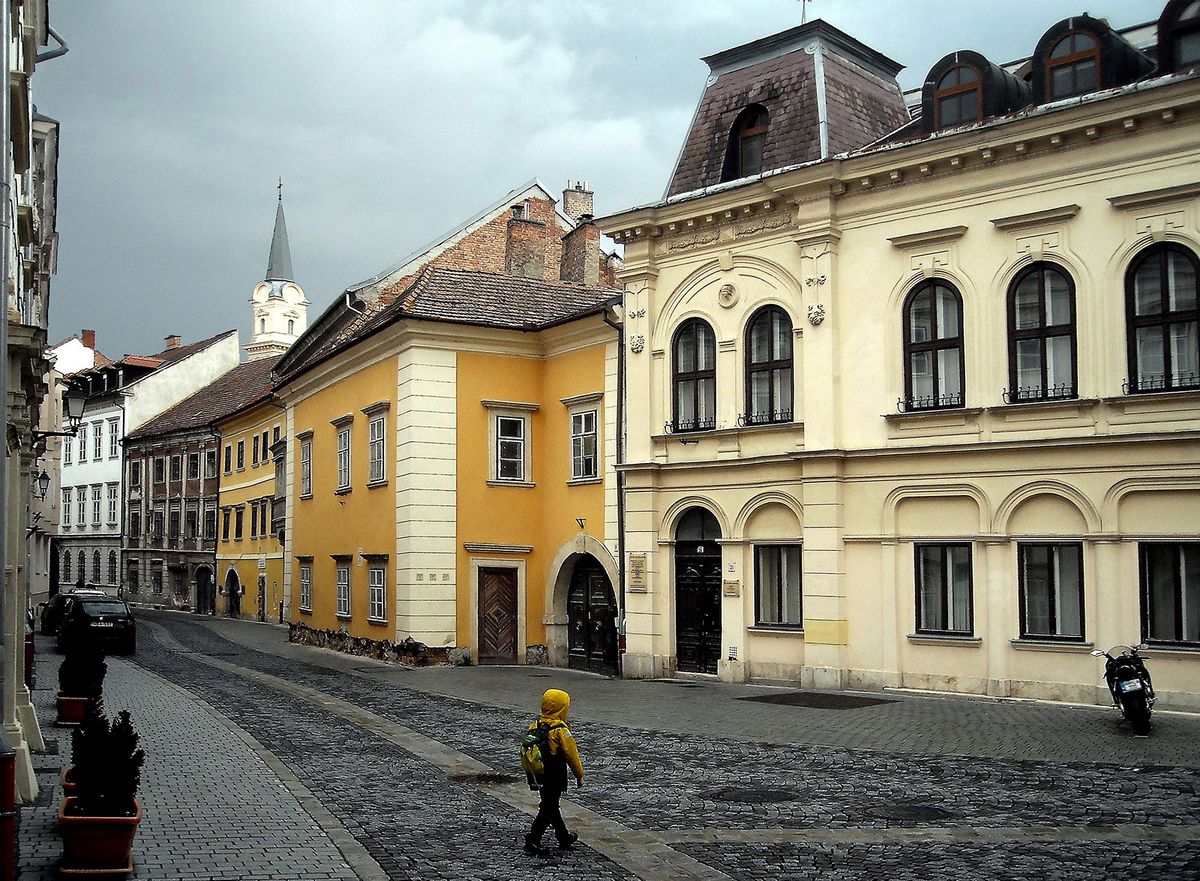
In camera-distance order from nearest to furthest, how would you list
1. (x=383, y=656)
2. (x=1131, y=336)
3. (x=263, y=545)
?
(x=1131, y=336) → (x=383, y=656) → (x=263, y=545)

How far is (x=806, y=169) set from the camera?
2173cm

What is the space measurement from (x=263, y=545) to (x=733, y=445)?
104 feet

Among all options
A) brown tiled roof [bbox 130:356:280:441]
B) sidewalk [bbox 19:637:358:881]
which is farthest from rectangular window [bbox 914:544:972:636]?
brown tiled roof [bbox 130:356:280:441]

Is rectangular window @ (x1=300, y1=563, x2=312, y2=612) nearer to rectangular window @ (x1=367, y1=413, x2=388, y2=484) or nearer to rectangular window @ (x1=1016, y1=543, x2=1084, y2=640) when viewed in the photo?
rectangular window @ (x1=367, y1=413, x2=388, y2=484)

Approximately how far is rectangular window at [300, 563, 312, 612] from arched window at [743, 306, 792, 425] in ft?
59.4

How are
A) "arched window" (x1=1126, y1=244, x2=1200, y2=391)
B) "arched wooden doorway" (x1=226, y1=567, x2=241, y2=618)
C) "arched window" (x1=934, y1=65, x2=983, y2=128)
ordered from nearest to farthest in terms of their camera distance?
"arched window" (x1=1126, y1=244, x2=1200, y2=391)
"arched window" (x1=934, y1=65, x2=983, y2=128)
"arched wooden doorway" (x1=226, y1=567, x2=241, y2=618)

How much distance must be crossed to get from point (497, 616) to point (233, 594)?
96.3 ft

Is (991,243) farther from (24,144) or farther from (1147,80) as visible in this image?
(24,144)

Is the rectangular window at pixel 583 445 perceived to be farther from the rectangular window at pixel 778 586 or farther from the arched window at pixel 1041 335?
the arched window at pixel 1041 335

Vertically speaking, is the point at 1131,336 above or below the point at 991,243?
below

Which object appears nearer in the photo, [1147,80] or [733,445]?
[1147,80]

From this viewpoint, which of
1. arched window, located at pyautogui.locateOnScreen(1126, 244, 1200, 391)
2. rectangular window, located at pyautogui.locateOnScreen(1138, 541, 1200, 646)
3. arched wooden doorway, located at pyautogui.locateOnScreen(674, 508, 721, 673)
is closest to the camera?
rectangular window, located at pyautogui.locateOnScreen(1138, 541, 1200, 646)

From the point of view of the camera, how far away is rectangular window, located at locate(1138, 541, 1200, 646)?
1750cm

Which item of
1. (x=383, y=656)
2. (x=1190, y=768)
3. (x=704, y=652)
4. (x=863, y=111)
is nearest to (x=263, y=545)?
(x=383, y=656)
